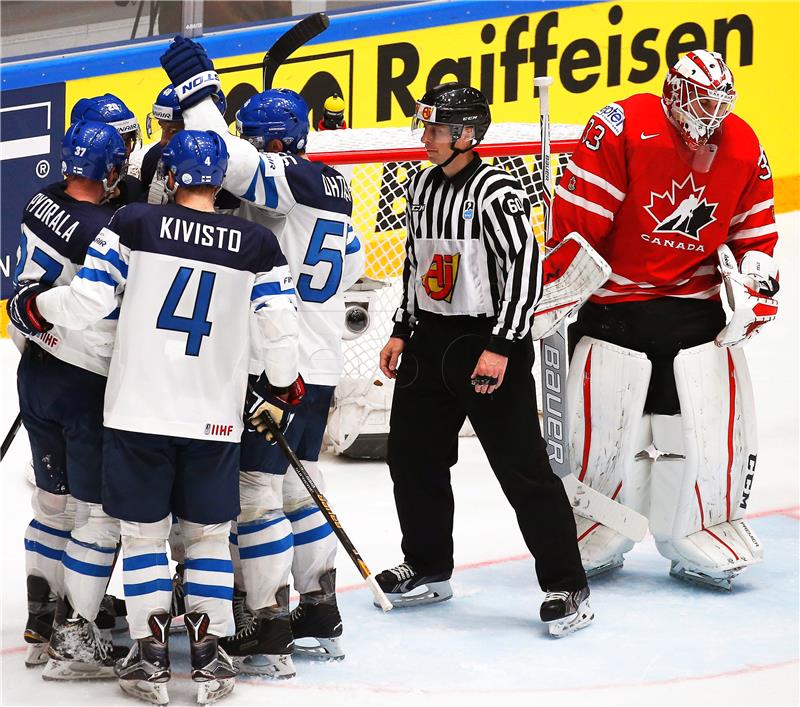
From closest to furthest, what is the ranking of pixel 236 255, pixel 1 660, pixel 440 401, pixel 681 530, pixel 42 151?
pixel 236 255 < pixel 1 660 < pixel 440 401 < pixel 681 530 < pixel 42 151

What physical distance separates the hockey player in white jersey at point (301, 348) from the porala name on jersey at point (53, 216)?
356mm

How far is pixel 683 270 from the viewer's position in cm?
352

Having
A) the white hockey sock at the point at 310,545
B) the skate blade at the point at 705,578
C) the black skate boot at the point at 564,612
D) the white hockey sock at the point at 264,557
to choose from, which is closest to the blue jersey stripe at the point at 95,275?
the white hockey sock at the point at 264,557

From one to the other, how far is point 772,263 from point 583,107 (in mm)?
3264

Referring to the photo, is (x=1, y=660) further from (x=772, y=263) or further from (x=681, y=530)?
(x=772, y=263)

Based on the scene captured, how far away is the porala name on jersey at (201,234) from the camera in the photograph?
8.45ft

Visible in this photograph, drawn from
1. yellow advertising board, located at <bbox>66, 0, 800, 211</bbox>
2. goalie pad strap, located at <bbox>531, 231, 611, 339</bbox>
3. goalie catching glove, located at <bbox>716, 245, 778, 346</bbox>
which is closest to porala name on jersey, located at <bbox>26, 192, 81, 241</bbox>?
goalie pad strap, located at <bbox>531, 231, 611, 339</bbox>

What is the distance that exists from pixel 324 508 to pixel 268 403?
27 centimetres

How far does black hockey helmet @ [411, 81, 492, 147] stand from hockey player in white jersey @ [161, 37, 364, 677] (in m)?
0.32

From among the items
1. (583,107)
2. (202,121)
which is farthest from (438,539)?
(583,107)

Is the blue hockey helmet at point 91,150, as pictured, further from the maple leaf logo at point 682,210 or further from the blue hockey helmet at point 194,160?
the maple leaf logo at point 682,210

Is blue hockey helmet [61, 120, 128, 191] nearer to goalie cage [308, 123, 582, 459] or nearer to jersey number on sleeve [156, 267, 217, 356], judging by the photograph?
jersey number on sleeve [156, 267, 217, 356]

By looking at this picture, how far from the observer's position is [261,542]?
2.84 meters

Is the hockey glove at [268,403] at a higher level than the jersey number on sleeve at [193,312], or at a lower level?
lower
